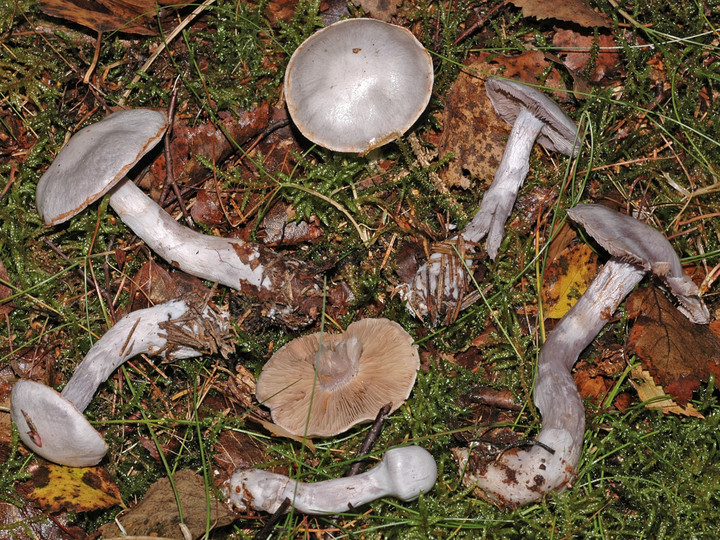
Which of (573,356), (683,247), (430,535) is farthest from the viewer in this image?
(683,247)

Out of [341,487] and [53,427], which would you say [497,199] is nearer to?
[341,487]

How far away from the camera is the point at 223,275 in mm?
3219

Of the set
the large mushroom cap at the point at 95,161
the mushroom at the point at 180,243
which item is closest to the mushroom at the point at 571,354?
the mushroom at the point at 180,243

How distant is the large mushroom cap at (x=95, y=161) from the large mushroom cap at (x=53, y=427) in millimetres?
863

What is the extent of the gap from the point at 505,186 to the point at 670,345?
3.84ft

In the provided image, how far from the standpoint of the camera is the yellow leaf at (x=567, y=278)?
326cm

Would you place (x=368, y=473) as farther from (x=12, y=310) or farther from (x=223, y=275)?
(x=12, y=310)

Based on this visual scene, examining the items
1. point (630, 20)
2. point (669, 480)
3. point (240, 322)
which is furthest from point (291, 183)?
point (669, 480)

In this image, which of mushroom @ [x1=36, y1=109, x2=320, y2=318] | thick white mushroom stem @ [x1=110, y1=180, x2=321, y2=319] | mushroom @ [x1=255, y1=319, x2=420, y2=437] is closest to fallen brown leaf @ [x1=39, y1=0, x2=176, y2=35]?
mushroom @ [x1=36, y1=109, x2=320, y2=318]

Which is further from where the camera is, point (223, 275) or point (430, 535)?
point (223, 275)

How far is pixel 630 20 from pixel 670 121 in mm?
634

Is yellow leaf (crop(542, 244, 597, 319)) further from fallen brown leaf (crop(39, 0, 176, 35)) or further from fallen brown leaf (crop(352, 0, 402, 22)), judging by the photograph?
fallen brown leaf (crop(39, 0, 176, 35))

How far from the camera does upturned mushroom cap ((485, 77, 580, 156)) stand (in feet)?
10.1

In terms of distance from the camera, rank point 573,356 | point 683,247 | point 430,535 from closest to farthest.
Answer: point 430,535, point 573,356, point 683,247
